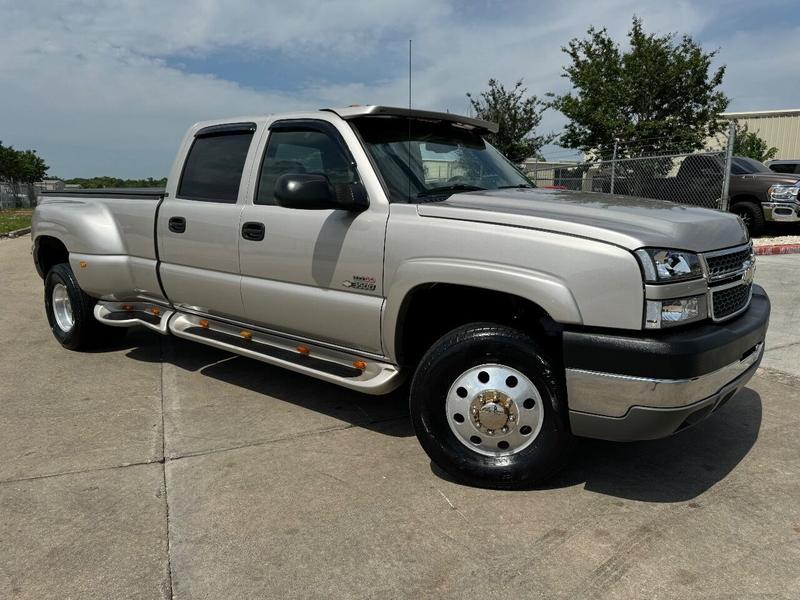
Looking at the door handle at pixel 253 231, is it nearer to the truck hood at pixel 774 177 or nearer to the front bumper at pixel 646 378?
the front bumper at pixel 646 378

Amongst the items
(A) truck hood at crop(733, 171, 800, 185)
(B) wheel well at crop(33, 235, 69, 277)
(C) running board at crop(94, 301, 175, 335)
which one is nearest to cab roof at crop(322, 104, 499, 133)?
(C) running board at crop(94, 301, 175, 335)

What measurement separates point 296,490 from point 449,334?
3.51 ft

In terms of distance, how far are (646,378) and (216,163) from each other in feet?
10.5

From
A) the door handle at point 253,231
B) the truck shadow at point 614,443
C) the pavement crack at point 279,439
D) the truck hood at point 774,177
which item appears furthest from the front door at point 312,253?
the truck hood at point 774,177

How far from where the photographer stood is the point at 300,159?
406 cm

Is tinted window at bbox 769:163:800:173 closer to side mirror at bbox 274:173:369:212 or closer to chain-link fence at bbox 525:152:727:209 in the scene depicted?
chain-link fence at bbox 525:152:727:209

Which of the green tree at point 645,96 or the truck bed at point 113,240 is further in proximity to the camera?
the green tree at point 645,96

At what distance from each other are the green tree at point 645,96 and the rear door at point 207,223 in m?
17.1

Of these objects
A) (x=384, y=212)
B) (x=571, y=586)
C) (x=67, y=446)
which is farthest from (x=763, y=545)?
(x=67, y=446)

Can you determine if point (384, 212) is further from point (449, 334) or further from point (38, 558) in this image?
point (38, 558)

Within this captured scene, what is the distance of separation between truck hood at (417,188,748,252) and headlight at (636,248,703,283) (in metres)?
0.03

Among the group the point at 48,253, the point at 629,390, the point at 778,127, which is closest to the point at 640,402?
the point at 629,390

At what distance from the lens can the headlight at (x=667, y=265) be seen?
105 inches

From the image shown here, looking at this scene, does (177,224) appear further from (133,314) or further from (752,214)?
(752,214)
